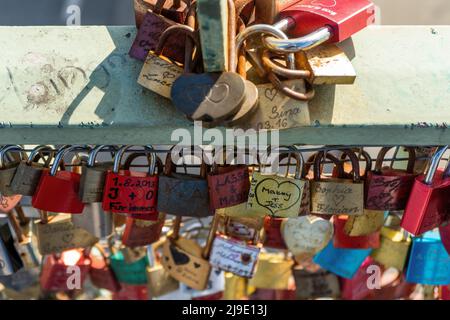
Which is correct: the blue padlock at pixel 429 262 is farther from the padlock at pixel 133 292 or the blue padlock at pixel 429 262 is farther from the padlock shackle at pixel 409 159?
the padlock at pixel 133 292

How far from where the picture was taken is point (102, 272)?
1.75m

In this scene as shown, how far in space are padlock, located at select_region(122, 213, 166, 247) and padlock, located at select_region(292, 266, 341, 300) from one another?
598 mm

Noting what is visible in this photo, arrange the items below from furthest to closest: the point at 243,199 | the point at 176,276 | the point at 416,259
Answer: the point at 176,276, the point at 416,259, the point at 243,199

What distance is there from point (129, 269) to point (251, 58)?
46.5 inches

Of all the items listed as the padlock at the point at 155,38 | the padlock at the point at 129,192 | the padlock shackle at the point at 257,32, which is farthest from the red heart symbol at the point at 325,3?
the padlock at the point at 129,192

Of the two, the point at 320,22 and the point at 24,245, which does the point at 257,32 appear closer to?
the point at 320,22

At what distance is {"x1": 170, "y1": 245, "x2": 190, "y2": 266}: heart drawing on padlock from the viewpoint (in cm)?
152

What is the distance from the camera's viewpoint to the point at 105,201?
1.05 m

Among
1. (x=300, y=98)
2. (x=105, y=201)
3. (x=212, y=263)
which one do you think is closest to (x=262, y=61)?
(x=300, y=98)

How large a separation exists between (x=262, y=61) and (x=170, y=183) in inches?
15.0

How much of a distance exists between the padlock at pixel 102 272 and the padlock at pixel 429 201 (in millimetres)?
1116

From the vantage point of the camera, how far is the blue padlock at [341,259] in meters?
1.54

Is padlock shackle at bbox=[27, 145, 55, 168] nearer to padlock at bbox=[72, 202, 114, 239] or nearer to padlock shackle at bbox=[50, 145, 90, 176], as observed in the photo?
padlock shackle at bbox=[50, 145, 90, 176]
